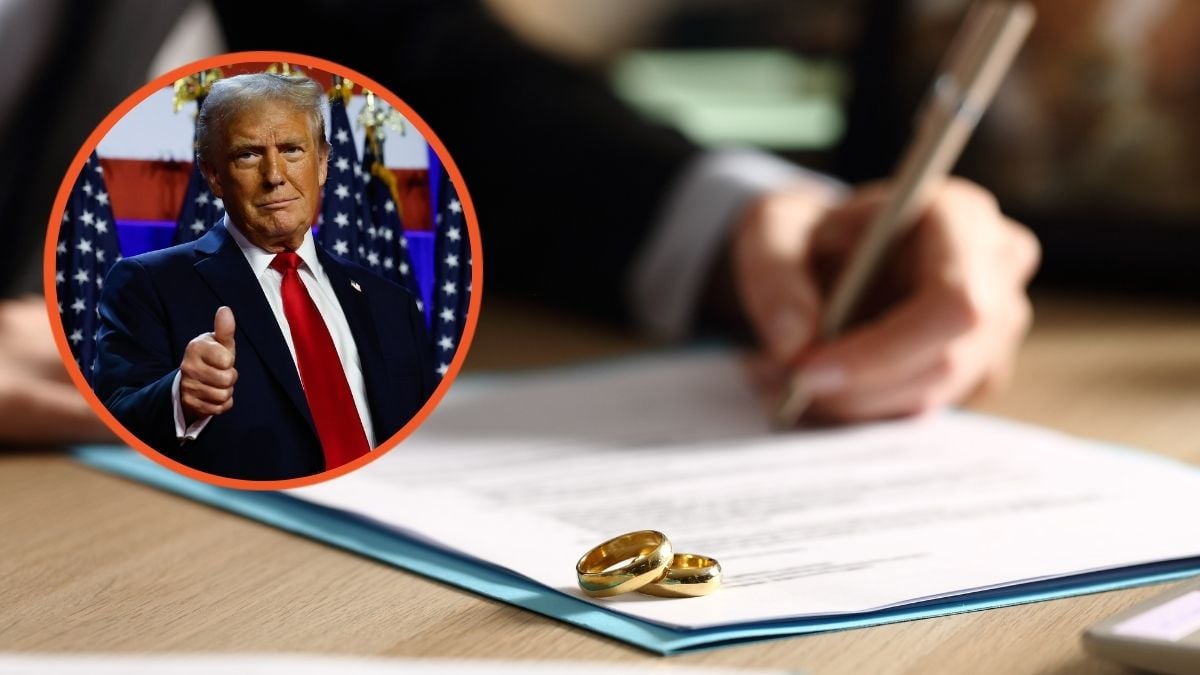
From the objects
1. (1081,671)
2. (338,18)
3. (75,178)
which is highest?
(338,18)

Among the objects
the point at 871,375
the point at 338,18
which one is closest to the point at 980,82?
the point at 871,375

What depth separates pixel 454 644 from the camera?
36 centimetres

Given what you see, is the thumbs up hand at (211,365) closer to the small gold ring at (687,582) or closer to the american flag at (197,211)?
the american flag at (197,211)

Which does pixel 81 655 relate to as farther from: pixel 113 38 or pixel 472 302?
pixel 113 38

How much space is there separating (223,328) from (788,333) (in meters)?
0.38

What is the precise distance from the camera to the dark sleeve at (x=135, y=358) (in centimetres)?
40

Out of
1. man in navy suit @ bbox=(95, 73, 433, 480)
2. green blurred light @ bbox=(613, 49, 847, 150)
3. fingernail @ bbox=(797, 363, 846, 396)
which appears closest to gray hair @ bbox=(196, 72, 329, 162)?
man in navy suit @ bbox=(95, 73, 433, 480)

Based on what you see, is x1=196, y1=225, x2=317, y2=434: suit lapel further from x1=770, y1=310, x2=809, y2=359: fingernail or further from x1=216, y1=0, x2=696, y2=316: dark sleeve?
x1=216, y1=0, x2=696, y2=316: dark sleeve

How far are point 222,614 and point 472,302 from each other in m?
→ 0.13

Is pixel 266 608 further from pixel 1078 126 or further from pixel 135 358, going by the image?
pixel 1078 126

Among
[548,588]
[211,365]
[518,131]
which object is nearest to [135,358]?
[211,365]

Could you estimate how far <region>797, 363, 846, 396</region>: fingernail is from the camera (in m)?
0.66

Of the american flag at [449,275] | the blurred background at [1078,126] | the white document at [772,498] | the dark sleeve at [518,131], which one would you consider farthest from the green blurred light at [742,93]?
the american flag at [449,275]

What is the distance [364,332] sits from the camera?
1.35ft
